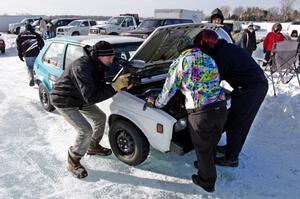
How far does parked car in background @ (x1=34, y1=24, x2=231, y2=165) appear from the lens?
11.1ft

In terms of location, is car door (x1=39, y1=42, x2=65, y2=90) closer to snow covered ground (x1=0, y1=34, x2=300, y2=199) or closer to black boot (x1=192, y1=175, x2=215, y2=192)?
snow covered ground (x1=0, y1=34, x2=300, y2=199)

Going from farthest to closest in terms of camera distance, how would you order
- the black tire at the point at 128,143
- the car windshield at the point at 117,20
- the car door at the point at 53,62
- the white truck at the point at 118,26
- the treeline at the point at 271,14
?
the treeline at the point at 271,14 < the car windshield at the point at 117,20 < the white truck at the point at 118,26 < the car door at the point at 53,62 < the black tire at the point at 128,143

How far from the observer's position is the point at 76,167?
12.2 feet

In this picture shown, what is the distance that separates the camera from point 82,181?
362 cm

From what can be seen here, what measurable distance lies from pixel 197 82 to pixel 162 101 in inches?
21.0

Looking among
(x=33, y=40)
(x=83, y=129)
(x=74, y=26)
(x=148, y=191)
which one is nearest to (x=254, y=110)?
(x=148, y=191)

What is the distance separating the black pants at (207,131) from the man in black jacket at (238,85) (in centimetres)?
61

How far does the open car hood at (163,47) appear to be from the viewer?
393 cm

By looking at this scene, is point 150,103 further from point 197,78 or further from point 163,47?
point 163,47

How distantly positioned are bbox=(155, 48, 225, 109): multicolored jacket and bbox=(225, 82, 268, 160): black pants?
66cm

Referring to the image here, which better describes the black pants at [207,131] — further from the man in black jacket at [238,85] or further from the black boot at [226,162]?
the black boot at [226,162]

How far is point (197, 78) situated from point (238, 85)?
932 millimetres

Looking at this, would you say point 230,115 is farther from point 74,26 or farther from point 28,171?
point 74,26

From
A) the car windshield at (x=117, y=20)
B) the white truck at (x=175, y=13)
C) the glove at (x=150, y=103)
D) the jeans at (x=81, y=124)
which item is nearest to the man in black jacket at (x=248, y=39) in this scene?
the glove at (x=150, y=103)
